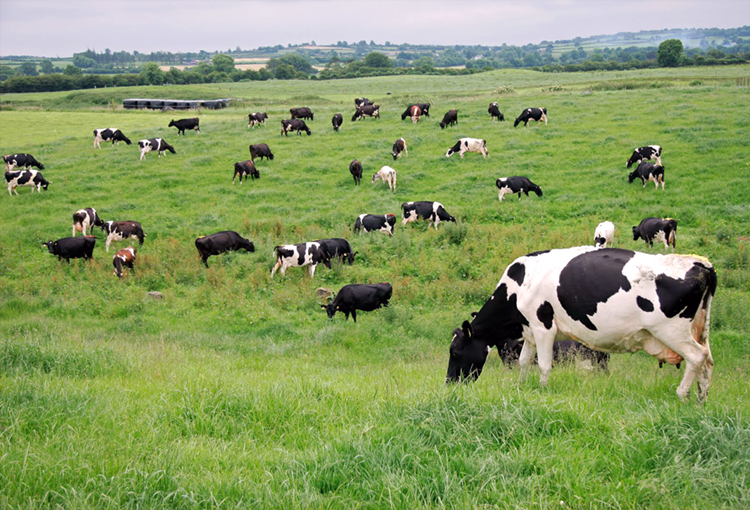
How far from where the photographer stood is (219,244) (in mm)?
19234

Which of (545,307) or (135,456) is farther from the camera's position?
(545,307)

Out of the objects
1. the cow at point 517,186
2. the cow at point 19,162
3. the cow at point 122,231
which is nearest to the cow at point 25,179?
the cow at point 19,162

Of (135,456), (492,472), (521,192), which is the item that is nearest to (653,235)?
(521,192)

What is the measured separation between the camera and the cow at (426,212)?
71.4 feet

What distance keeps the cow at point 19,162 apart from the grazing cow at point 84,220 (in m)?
9.87

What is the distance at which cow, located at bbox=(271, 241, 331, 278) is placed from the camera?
17984 millimetres

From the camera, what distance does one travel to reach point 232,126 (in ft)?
131

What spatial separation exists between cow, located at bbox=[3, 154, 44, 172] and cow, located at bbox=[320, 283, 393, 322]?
879 inches

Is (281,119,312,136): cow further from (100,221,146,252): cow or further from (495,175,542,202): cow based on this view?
(100,221,146,252): cow

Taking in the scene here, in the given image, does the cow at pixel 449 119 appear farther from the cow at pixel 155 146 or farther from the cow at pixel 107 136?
the cow at pixel 107 136

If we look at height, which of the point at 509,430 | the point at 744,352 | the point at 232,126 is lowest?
the point at 744,352

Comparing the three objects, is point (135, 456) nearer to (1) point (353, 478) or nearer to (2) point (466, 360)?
(1) point (353, 478)

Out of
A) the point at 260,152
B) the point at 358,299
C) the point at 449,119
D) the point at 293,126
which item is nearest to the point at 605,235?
the point at 358,299

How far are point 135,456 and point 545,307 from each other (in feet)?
17.8
